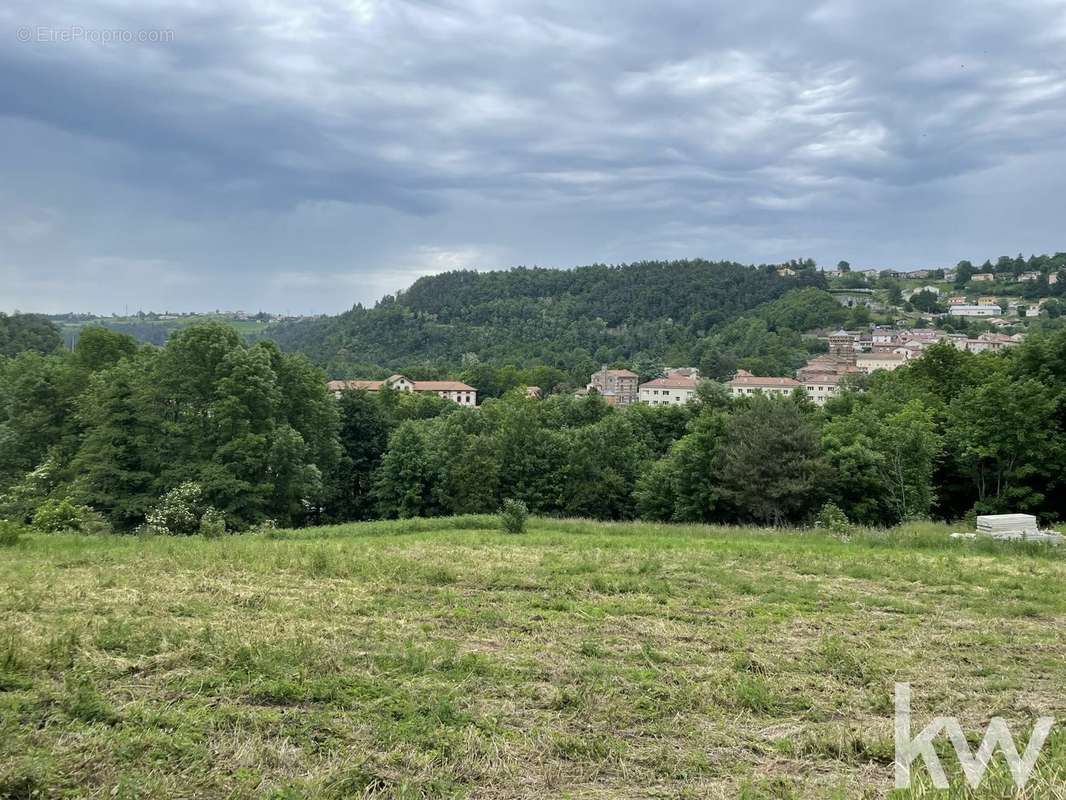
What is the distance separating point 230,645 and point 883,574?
1109 cm

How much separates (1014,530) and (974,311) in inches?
8288

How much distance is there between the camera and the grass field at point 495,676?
4.68 metres

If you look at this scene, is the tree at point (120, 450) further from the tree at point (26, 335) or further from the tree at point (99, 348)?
the tree at point (26, 335)

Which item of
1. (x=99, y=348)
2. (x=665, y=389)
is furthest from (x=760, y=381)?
(x=99, y=348)

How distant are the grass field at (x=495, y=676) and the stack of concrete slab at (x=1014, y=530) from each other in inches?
189

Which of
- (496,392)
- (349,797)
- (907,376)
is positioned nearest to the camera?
(349,797)

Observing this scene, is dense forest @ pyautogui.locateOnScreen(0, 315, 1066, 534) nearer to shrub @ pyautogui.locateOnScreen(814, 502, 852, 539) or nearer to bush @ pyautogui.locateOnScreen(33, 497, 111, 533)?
bush @ pyautogui.locateOnScreen(33, 497, 111, 533)

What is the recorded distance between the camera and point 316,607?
8906mm

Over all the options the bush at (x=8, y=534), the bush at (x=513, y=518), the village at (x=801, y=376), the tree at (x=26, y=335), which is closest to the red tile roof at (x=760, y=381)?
the village at (x=801, y=376)

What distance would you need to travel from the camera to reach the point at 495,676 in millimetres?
6492

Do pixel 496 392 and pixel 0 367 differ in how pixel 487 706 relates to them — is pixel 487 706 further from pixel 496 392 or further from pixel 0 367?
pixel 496 392

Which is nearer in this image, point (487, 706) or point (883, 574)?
point (487, 706)

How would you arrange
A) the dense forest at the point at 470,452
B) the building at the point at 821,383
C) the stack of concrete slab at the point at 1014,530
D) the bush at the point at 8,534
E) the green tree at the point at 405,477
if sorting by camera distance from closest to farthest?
the bush at the point at 8,534
the stack of concrete slab at the point at 1014,530
the dense forest at the point at 470,452
the green tree at the point at 405,477
the building at the point at 821,383

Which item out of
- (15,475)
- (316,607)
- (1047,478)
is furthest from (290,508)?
(1047,478)
